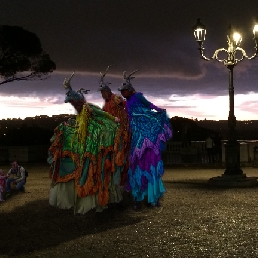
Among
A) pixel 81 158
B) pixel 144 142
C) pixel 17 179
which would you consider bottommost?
pixel 17 179

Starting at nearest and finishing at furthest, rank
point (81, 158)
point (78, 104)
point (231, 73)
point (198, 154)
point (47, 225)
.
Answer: point (47, 225)
point (81, 158)
point (78, 104)
point (231, 73)
point (198, 154)

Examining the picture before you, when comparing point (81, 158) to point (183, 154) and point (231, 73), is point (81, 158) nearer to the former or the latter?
point (231, 73)

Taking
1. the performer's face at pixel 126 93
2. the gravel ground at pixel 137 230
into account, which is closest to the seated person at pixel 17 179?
the gravel ground at pixel 137 230

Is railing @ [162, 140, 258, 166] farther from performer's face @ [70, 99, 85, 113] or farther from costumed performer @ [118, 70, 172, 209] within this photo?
performer's face @ [70, 99, 85, 113]

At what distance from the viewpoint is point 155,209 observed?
29.8 feet

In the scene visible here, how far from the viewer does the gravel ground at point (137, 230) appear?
6.14 m

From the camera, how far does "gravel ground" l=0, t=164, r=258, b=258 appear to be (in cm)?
614

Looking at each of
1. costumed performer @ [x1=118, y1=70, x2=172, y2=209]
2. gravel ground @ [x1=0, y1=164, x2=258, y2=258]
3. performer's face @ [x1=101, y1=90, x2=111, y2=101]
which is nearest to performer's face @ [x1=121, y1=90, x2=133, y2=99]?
costumed performer @ [x1=118, y1=70, x2=172, y2=209]

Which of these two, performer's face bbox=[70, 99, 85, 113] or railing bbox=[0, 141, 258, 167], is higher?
performer's face bbox=[70, 99, 85, 113]

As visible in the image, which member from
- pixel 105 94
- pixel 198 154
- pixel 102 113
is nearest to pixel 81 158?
pixel 102 113

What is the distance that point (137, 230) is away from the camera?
7270 millimetres

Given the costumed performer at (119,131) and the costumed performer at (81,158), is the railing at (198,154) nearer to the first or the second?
the costumed performer at (119,131)

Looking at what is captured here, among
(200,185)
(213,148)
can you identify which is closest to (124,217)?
(200,185)

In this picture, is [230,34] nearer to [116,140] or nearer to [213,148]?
[116,140]
